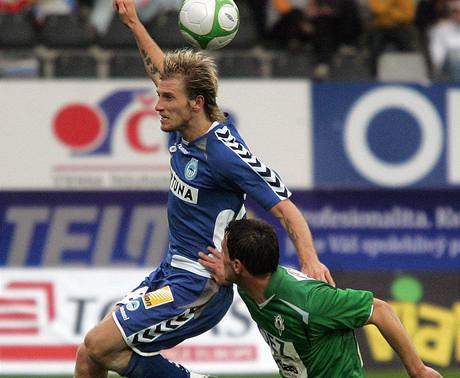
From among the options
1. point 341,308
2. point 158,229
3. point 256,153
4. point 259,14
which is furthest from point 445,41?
point 341,308

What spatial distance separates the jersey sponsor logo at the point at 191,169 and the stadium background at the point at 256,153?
5.71m

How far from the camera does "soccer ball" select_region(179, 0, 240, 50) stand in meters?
7.22

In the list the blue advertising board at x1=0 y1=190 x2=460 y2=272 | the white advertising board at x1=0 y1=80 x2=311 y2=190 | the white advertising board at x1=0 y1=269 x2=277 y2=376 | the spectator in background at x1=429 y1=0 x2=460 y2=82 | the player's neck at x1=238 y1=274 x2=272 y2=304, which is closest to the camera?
the player's neck at x1=238 y1=274 x2=272 y2=304

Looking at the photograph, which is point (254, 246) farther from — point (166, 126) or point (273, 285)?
point (166, 126)

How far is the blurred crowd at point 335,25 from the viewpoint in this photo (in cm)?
1364

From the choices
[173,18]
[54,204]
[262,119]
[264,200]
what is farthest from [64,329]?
[264,200]

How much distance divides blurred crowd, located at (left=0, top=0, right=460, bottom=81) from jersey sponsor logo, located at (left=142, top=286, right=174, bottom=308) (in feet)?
23.2

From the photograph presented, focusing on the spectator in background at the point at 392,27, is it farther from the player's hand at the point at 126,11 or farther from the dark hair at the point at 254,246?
the dark hair at the point at 254,246

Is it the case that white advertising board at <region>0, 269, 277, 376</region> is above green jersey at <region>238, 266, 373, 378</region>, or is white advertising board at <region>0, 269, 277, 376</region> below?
below

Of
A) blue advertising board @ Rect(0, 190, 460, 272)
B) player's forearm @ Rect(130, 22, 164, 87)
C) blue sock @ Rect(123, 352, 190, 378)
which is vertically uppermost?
player's forearm @ Rect(130, 22, 164, 87)

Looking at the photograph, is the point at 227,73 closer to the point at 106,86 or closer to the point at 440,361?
the point at 106,86

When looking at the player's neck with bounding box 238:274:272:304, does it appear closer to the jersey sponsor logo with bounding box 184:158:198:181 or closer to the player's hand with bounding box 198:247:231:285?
the player's hand with bounding box 198:247:231:285

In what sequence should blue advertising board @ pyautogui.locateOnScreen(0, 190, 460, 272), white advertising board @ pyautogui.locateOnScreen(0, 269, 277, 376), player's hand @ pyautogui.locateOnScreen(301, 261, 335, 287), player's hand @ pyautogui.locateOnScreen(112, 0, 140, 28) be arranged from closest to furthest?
player's hand @ pyautogui.locateOnScreen(301, 261, 335, 287)
player's hand @ pyautogui.locateOnScreen(112, 0, 140, 28)
white advertising board @ pyautogui.locateOnScreen(0, 269, 277, 376)
blue advertising board @ pyautogui.locateOnScreen(0, 190, 460, 272)

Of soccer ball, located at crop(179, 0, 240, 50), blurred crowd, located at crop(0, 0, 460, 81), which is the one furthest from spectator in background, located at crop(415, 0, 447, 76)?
soccer ball, located at crop(179, 0, 240, 50)
